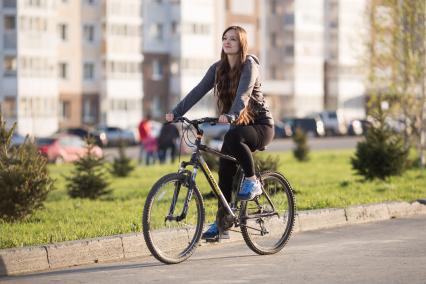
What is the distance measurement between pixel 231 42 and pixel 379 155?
929 centimetres

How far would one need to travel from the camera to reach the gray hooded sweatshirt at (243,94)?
9633 millimetres

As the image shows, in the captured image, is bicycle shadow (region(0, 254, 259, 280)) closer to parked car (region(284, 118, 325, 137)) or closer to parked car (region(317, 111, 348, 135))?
parked car (region(284, 118, 325, 137))

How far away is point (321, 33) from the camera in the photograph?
11250 centimetres

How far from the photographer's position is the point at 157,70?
312 feet

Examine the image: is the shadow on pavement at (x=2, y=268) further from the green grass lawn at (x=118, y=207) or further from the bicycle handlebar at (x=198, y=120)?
the bicycle handlebar at (x=198, y=120)

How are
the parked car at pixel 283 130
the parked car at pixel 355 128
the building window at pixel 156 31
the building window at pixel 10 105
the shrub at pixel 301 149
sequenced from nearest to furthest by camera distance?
the shrub at pixel 301 149 < the parked car at pixel 283 130 < the building window at pixel 10 105 < the parked car at pixel 355 128 < the building window at pixel 156 31

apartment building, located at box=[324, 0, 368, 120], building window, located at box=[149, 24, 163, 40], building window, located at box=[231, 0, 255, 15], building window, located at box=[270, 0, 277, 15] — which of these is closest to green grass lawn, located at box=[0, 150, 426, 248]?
building window, located at box=[149, 24, 163, 40]

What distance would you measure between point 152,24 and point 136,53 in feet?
13.3

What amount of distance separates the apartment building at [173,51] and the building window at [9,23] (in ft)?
49.1

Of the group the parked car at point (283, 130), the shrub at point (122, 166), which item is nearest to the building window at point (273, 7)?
the parked car at point (283, 130)

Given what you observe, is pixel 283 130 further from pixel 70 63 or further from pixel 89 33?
pixel 89 33

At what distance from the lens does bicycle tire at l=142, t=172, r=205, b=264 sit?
365 inches

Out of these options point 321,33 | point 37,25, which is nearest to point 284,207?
point 37,25

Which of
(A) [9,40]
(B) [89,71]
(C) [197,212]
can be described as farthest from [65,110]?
(C) [197,212]
